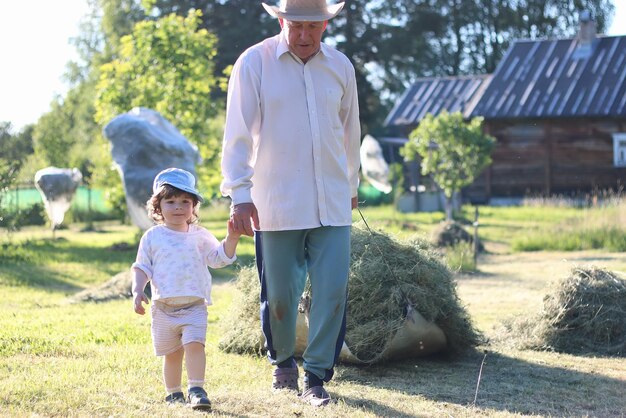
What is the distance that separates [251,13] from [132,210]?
26.0 m

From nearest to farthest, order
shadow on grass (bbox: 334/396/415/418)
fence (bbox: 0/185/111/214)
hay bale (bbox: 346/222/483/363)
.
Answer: shadow on grass (bbox: 334/396/415/418), hay bale (bbox: 346/222/483/363), fence (bbox: 0/185/111/214)

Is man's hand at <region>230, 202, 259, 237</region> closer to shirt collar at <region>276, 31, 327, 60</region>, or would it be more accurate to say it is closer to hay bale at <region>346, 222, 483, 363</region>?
shirt collar at <region>276, 31, 327, 60</region>

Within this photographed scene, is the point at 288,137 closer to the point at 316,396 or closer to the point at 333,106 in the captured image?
the point at 333,106

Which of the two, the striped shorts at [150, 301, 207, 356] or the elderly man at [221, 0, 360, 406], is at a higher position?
the elderly man at [221, 0, 360, 406]

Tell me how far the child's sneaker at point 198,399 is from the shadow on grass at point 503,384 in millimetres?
828

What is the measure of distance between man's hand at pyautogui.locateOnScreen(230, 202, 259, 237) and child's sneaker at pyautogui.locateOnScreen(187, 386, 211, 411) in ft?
2.57

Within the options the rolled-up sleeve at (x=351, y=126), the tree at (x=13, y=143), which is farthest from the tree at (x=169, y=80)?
the tree at (x=13, y=143)

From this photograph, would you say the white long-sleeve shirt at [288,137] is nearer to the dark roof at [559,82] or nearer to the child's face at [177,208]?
the child's face at [177,208]

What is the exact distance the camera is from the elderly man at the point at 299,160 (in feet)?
16.9

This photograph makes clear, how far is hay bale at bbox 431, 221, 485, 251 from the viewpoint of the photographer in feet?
50.6

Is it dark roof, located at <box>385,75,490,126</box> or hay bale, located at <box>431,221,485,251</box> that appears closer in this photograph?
hay bale, located at <box>431,221,485,251</box>

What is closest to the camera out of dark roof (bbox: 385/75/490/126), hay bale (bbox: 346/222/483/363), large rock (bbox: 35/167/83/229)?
hay bale (bbox: 346/222/483/363)

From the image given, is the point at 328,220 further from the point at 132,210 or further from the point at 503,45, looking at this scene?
the point at 503,45

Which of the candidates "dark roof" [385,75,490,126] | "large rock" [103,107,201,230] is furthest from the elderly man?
"dark roof" [385,75,490,126]
